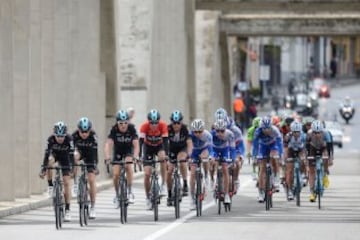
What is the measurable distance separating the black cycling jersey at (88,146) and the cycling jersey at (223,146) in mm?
3542

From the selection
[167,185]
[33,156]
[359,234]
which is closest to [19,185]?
[33,156]

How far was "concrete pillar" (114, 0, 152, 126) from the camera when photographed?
46.9 meters

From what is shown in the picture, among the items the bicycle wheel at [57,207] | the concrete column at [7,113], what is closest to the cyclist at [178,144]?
the bicycle wheel at [57,207]

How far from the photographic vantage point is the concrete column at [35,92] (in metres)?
32.5

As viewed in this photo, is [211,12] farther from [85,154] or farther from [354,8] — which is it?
[85,154]

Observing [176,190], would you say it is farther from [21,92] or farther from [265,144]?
[21,92]

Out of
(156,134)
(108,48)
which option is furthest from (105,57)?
(156,134)

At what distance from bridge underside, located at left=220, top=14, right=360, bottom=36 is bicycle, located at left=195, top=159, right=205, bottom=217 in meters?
41.3

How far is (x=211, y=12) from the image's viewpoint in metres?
70.9

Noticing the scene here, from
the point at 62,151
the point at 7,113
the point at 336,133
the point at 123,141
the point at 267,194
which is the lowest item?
the point at 267,194

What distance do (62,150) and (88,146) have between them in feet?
1.67

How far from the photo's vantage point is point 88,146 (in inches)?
1006

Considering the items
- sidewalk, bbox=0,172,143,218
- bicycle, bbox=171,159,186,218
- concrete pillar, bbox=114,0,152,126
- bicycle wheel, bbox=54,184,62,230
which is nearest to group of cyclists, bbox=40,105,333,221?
bicycle, bbox=171,159,186,218

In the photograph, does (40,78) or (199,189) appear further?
(40,78)
